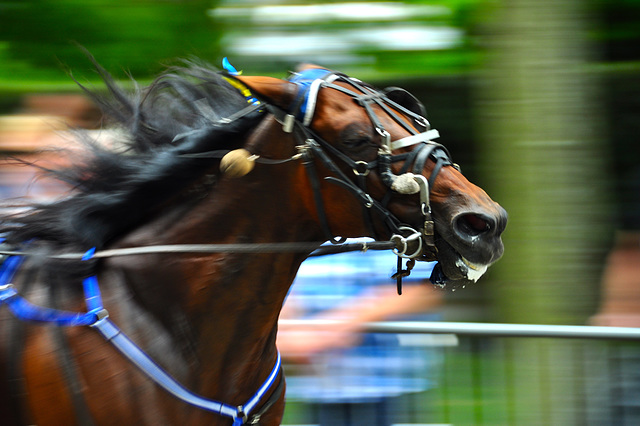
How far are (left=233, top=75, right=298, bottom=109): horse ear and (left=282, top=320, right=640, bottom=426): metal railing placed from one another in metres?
1.50

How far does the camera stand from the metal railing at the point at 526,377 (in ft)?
10.7

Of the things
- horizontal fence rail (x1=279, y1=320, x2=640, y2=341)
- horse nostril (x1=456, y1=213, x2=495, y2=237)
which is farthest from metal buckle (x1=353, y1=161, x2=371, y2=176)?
horizontal fence rail (x1=279, y1=320, x2=640, y2=341)

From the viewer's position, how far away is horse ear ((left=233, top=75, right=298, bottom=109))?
6.81ft

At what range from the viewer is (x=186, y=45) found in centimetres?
437

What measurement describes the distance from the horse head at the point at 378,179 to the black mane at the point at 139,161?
0.51ft

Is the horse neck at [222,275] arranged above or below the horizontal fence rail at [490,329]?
above

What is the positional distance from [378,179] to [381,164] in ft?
0.16

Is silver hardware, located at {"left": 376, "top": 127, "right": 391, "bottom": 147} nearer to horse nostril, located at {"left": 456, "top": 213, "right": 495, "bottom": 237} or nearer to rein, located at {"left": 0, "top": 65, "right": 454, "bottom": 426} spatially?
rein, located at {"left": 0, "top": 65, "right": 454, "bottom": 426}

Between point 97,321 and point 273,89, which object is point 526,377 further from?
point 97,321

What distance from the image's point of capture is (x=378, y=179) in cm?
211

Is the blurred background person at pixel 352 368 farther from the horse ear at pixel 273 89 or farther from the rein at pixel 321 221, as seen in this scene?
the horse ear at pixel 273 89

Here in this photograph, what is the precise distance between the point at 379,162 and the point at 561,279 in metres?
1.91

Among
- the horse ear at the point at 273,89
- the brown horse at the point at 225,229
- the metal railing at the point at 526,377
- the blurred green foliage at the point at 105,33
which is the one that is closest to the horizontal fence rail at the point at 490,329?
the metal railing at the point at 526,377

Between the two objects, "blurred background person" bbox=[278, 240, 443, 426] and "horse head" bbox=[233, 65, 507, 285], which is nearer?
"horse head" bbox=[233, 65, 507, 285]
